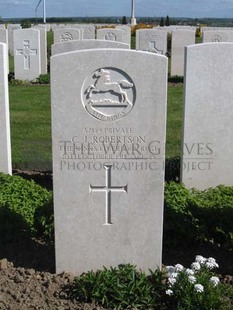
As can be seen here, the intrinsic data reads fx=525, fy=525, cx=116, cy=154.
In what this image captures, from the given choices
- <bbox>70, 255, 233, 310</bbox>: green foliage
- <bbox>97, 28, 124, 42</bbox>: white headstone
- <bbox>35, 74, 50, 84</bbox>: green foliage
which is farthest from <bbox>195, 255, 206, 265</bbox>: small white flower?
<bbox>97, 28, 124, 42</bbox>: white headstone

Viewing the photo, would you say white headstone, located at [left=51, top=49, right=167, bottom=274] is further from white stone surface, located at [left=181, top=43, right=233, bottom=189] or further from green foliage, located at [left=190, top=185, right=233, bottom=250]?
white stone surface, located at [left=181, top=43, right=233, bottom=189]

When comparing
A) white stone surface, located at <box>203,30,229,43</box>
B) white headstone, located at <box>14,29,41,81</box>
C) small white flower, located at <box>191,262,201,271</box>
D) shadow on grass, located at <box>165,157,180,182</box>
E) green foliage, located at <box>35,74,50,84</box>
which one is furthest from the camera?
white stone surface, located at <box>203,30,229,43</box>

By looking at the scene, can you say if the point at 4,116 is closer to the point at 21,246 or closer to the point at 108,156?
the point at 21,246

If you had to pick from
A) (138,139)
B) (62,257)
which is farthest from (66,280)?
(138,139)

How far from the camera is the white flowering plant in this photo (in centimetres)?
344

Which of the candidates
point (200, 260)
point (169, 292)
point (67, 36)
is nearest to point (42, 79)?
point (67, 36)

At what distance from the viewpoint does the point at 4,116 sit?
5.68m

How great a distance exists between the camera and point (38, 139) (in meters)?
8.19

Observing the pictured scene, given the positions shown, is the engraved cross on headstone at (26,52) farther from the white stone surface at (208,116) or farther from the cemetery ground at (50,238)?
the white stone surface at (208,116)

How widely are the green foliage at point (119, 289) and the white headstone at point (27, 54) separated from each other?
1142cm

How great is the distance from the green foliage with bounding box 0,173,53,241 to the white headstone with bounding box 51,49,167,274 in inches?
30.1

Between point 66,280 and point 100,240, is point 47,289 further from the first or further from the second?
point 100,240

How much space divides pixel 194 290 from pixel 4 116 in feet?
10.2

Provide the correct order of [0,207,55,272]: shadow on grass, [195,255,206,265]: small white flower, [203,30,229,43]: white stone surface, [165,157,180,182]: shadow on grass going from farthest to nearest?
[203,30,229,43]: white stone surface < [165,157,180,182]: shadow on grass < [0,207,55,272]: shadow on grass < [195,255,206,265]: small white flower
